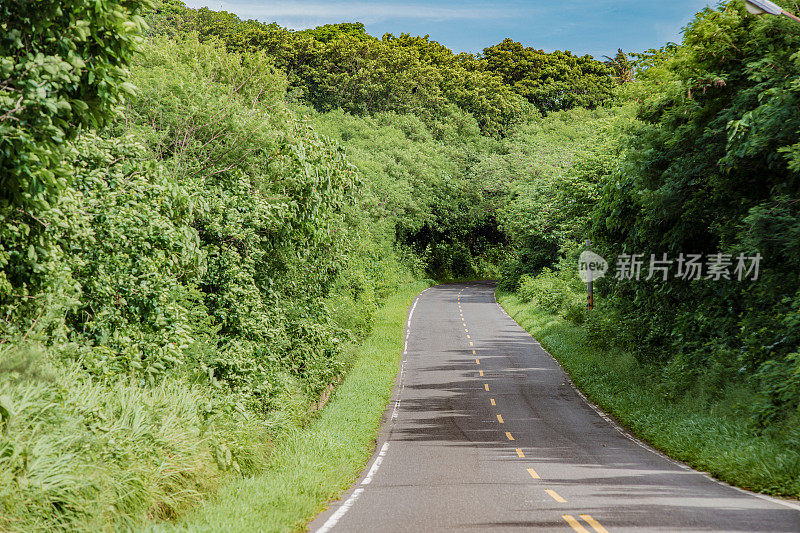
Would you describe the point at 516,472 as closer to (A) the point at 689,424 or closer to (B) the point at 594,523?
(B) the point at 594,523

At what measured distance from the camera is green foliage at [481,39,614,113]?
82625 mm

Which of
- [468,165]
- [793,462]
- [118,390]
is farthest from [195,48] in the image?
[468,165]

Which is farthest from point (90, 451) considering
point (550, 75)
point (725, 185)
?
point (550, 75)

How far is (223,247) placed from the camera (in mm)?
14875

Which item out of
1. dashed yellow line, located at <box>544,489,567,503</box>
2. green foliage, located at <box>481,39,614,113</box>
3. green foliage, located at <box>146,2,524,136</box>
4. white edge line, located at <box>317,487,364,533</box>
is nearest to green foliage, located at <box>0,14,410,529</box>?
white edge line, located at <box>317,487,364,533</box>

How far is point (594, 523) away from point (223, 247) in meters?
9.46

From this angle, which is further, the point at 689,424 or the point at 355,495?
the point at 689,424

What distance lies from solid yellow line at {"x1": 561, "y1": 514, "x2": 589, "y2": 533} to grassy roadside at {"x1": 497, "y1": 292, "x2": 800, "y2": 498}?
3921 mm

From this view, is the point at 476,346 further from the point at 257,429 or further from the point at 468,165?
the point at 468,165

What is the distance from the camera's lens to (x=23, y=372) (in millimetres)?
7832

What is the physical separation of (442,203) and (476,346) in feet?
110

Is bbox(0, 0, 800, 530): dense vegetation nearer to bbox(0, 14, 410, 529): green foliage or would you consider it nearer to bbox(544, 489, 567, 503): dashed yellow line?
bbox(0, 14, 410, 529): green foliage

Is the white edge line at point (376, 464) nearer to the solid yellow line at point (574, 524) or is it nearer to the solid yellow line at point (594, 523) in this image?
the solid yellow line at point (574, 524)

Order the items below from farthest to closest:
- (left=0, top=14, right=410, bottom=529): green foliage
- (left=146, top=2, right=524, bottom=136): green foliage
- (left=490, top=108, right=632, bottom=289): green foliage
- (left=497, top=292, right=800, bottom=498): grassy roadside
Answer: (left=146, top=2, right=524, bottom=136): green foliage < (left=490, top=108, right=632, bottom=289): green foliage < (left=497, top=292, right=800, bottom=498): grassy roadside < (left=0, top=14, right=410, bottom=529): green foliage
